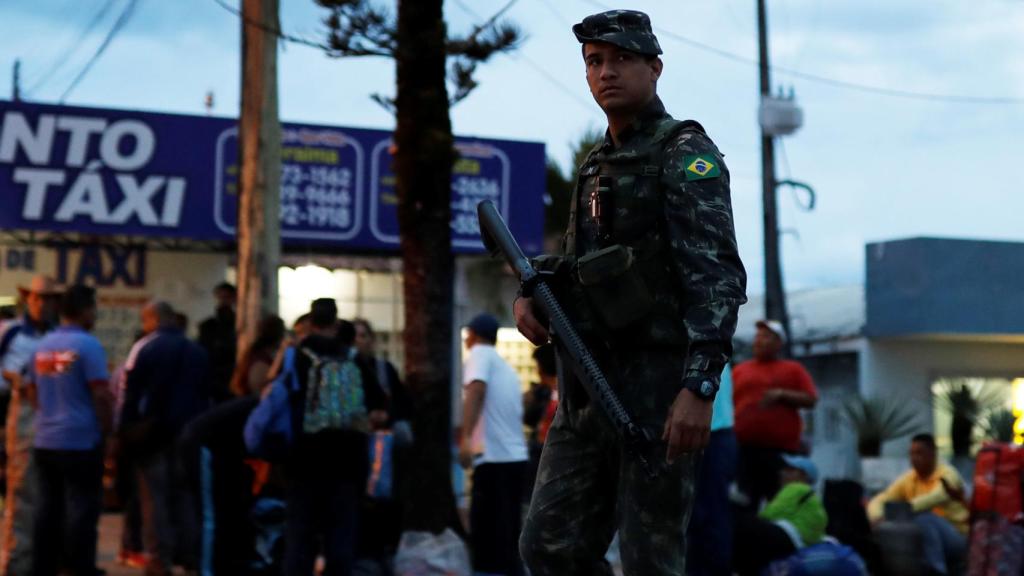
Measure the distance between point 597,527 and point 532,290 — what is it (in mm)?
663

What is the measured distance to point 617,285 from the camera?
4.50m

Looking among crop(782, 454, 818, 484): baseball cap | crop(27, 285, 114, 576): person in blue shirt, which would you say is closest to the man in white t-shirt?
crop(782, 454, 818, 484): baseball cap

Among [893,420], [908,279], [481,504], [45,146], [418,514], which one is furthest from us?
[908,279]

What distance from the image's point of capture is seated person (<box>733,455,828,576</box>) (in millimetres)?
9922

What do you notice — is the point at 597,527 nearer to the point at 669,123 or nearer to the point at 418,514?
the point at 669,123

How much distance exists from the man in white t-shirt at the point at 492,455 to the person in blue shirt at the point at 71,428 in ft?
6.67

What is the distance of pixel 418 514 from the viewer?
10453 mm

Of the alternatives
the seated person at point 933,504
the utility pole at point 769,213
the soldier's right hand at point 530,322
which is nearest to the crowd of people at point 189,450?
the seated person at point 933,504

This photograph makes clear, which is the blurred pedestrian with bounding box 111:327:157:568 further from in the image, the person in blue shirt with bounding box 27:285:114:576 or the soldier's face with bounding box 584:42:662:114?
the soldier's face with bounding box 584:42:662:114

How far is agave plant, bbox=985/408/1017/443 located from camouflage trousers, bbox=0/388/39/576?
11.1 meters

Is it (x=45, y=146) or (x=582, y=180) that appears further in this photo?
(x=45, y=146)

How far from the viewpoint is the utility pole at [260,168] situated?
1286 centimetres

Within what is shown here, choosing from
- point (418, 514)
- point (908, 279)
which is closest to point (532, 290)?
point (418, 514)

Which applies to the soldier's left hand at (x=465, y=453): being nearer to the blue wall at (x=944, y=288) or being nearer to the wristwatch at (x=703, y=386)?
the wristwatch at (x=703, y=386)
